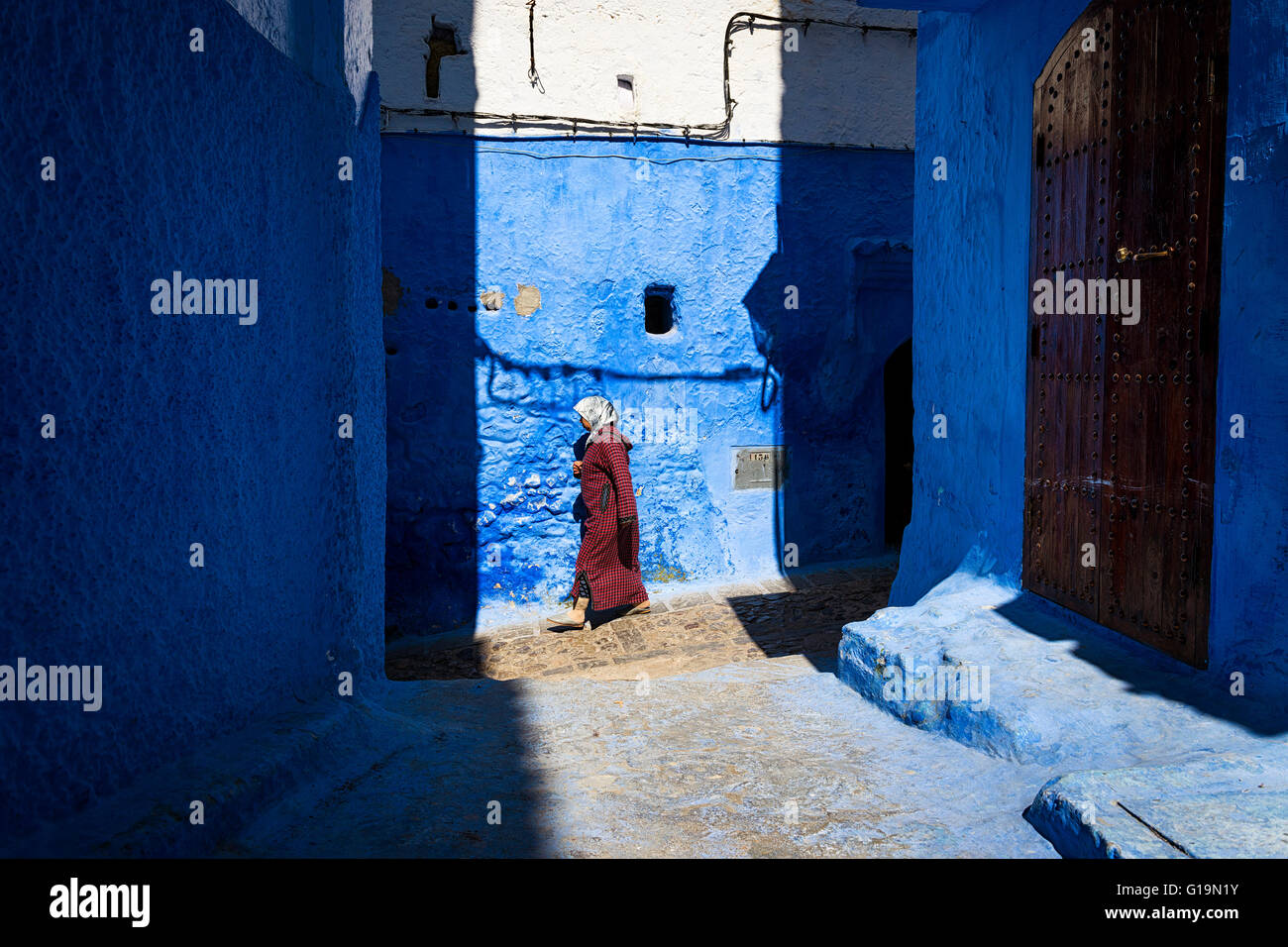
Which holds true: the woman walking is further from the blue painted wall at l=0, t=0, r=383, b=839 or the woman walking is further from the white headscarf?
the blue painted wall at l=0, t=0, r=383, b=839

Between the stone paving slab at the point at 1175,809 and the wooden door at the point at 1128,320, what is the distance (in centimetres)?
72

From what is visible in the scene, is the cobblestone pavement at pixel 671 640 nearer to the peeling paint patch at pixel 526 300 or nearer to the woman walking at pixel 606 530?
the woman walking at pixel 606 530

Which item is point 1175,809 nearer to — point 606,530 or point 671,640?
point 671,640

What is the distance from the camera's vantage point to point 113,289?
7.04 feet

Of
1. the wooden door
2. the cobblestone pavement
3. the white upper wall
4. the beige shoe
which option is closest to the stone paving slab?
the wooden door

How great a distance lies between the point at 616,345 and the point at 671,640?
2.52 m

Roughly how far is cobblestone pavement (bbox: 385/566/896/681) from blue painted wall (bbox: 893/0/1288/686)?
159cm

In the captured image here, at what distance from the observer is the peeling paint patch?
26.9 ft

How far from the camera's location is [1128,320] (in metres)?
3.42

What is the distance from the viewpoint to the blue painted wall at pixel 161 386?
1.93 meters

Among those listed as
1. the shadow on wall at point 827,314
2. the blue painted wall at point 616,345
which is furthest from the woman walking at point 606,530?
the shadow on wall at point 827,314

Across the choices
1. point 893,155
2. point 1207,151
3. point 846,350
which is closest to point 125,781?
point 1207,151


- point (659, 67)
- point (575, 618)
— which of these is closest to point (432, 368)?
point (575, 618)
